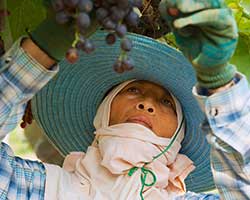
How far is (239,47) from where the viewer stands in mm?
1745

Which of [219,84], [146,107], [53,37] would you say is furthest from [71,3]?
[146,107]

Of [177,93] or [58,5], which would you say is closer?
[58,5]

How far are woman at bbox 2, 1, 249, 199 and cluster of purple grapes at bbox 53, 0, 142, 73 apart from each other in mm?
111

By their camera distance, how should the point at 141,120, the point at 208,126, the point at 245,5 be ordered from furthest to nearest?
the point at 141,120 → the point at 245,5 → the point at 208,126

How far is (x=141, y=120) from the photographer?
185 cm

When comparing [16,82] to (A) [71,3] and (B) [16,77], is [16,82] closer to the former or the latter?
(B) [16,77]

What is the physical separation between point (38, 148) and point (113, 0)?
1.40 meters

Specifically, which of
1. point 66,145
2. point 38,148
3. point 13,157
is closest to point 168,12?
point 13,157

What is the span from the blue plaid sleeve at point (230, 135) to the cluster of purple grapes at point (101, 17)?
0.28 m

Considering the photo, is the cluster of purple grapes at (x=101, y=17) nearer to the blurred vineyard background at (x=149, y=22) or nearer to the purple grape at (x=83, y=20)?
the purple grape at (x=83, y=20)

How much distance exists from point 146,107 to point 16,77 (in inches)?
20.9

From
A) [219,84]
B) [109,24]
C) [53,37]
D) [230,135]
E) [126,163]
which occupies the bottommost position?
[126,163]

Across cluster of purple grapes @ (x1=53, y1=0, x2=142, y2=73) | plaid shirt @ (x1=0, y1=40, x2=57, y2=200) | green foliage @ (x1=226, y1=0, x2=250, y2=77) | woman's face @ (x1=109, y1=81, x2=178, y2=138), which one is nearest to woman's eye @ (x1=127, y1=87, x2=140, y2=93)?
woman's face @ (x1=109, y1=81, x2=178, y2=138)

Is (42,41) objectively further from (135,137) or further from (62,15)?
(135,137)
